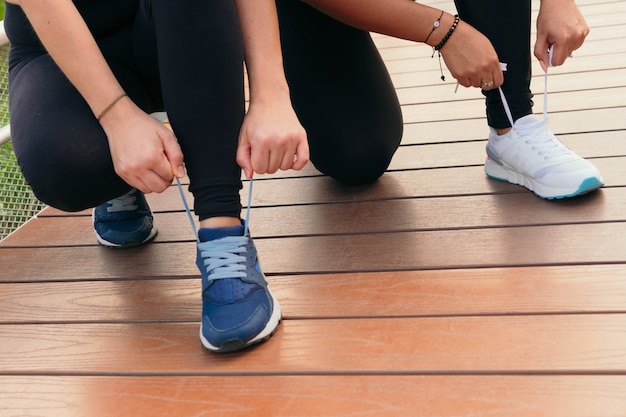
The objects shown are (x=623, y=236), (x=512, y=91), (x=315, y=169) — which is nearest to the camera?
(x=623, y=236)

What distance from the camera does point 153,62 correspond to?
1.39 metres

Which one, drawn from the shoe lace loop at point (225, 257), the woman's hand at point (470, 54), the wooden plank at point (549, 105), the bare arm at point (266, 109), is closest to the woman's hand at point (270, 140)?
the bare arm at point (266, 109)

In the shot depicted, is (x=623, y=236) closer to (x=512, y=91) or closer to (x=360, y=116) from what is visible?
(x=512, y=91)

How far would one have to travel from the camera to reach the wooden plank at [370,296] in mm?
1131

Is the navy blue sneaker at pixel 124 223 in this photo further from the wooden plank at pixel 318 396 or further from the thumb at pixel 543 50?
the thumb at pixel 543 50

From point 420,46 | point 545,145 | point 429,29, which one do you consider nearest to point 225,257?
point 429,29

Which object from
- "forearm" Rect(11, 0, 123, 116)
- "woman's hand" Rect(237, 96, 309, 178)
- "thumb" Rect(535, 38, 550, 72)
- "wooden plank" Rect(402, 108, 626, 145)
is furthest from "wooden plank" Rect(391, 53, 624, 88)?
"forearm" Rect(11, 0, 123, 116)

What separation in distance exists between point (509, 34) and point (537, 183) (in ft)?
0.94

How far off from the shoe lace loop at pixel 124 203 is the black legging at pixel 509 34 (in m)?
0.72

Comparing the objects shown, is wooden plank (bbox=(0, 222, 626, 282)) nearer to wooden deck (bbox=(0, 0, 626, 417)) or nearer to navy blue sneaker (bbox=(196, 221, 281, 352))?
wooden deck (bbox=(0, 0, 626, 417))

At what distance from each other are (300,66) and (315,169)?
0.30 metres

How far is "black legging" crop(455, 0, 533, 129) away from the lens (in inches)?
58.7

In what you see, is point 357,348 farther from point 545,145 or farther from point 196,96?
point 545,145

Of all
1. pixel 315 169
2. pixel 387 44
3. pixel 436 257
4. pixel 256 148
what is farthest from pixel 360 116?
pixel 387 44
